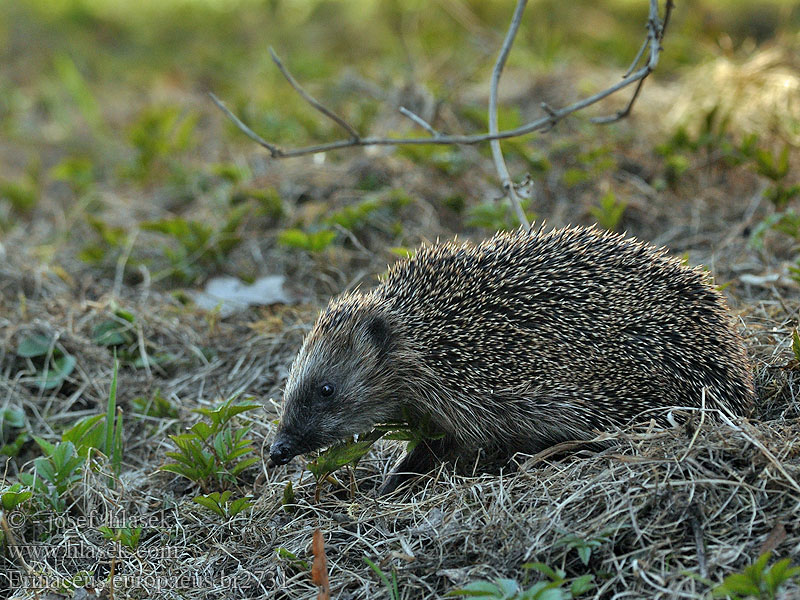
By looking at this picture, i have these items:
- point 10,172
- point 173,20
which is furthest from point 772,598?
point 173,20

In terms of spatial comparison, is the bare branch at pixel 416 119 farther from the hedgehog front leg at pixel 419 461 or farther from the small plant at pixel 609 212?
the hedgehog front leg at pixel 419 461

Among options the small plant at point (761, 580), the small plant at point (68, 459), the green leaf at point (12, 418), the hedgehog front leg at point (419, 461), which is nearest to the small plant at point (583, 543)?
the small plant at point (761, 580)

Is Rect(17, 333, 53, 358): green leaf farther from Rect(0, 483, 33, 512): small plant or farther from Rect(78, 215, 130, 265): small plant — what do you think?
Rect(0, 483, 33, 512): small plant

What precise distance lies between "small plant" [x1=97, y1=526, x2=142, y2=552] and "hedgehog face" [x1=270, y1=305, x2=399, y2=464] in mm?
972

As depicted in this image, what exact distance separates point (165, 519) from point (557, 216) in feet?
14.4

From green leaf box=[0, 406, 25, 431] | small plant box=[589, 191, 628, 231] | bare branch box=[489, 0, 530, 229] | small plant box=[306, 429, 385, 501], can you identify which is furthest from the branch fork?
green leaf box=[0, 406, 25, 431]

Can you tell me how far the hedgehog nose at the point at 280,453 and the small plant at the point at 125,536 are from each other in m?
0.74

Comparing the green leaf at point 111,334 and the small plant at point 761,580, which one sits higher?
the small plant at point 761,580

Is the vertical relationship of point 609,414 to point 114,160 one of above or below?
above

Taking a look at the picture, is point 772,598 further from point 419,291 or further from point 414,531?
point 419,291

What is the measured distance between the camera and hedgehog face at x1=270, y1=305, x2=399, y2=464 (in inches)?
175

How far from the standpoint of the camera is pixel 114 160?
10609mm

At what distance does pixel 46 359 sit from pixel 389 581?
3.42 m

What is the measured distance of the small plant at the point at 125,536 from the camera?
3.90 meters
